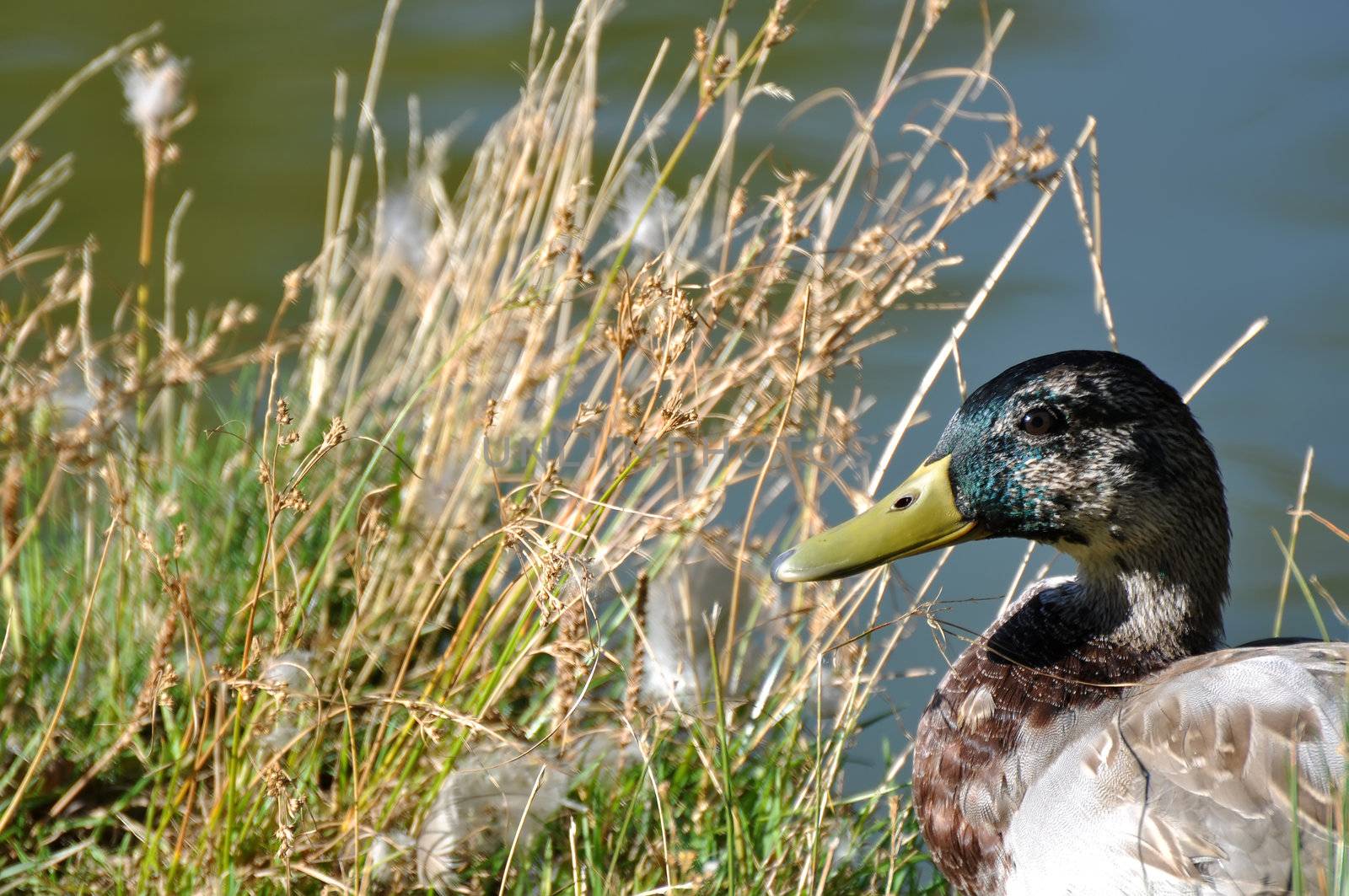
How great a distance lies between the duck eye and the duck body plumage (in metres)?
0.35

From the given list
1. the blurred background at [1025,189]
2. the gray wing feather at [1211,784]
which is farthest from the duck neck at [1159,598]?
the blurred background at [1025,189]

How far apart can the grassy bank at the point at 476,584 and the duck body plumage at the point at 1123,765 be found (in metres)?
0.21

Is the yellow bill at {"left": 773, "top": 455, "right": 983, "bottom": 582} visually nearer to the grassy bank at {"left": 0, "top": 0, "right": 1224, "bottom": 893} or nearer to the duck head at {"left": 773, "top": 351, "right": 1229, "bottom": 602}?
the duck head at {"left": 773, "top": 351, "right": 1229, "bottom": 602}

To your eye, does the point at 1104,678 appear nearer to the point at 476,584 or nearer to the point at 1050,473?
the point at 1050,473

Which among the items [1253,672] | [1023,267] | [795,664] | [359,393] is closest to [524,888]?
[795,664]

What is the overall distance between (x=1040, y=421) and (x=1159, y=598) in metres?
0.38

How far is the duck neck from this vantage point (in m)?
2.50

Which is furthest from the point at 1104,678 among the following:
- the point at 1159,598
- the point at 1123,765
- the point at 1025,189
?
the point at 1025,189

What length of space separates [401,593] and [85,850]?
0.80m

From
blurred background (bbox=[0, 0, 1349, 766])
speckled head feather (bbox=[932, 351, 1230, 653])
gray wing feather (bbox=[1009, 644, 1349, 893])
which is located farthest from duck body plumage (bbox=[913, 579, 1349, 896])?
blurred background (bbox=[0, 0, 1349, 766])

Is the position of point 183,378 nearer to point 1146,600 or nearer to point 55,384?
point 55,384

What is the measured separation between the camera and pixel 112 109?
6328mm

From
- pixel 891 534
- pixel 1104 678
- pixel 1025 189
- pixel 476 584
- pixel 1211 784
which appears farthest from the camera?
pixel 1025 189

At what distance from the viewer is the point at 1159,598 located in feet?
8.28
